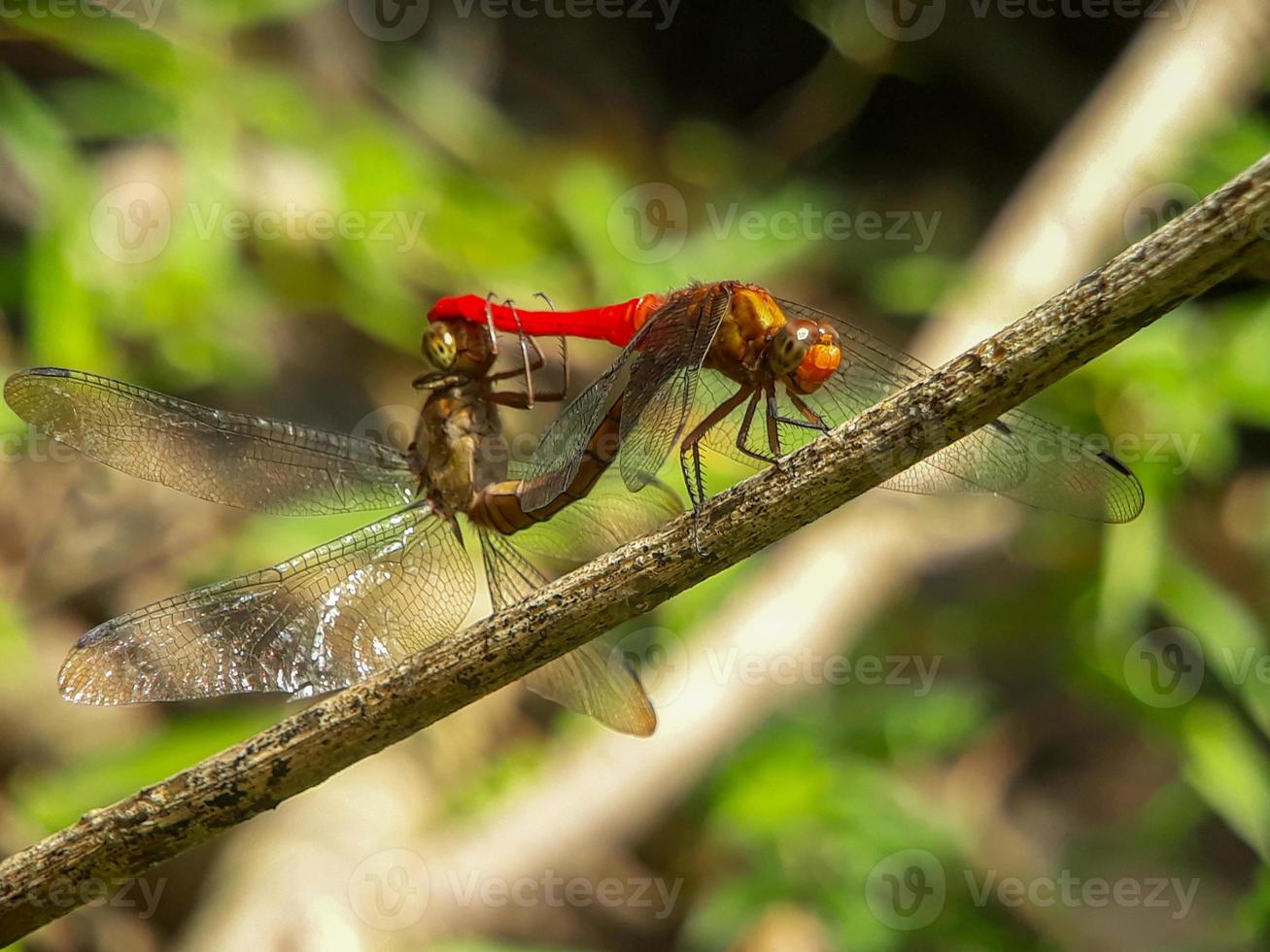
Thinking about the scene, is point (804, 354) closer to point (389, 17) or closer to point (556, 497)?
point (556, 497)

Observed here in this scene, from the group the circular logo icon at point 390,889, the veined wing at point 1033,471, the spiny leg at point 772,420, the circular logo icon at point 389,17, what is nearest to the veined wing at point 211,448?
the spiny leg at point 772,420

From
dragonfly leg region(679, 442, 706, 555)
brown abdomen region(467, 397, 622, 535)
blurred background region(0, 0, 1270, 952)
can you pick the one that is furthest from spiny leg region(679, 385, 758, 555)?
blurred background region(0, 0, 1270, 952)

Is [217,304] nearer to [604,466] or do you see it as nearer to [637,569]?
[604,466]

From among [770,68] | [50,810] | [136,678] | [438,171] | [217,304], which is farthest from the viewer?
[770,68]

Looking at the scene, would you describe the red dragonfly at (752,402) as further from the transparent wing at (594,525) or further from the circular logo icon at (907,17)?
the circular logo icon at (907,17)

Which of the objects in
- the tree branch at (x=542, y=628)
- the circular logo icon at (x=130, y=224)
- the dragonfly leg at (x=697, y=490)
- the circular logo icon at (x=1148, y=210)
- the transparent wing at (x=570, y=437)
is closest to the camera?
the tree branch at (x=542, y=628)

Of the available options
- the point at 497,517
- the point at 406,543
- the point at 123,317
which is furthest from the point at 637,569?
the point at 123,317
